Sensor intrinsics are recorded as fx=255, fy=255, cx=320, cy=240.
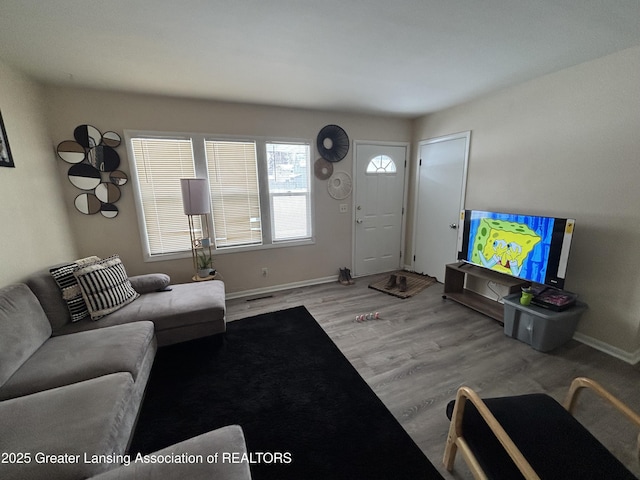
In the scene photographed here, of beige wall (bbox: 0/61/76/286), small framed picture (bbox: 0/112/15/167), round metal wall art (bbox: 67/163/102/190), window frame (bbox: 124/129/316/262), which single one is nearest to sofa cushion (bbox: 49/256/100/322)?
beige wall (bbox: 0/61/76/286)

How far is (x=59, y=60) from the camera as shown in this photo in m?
1.97

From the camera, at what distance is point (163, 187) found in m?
2.96

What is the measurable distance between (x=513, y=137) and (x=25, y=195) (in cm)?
460

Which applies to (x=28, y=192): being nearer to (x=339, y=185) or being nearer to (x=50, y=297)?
(x=50, y=297)

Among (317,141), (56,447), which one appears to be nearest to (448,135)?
(317,141)

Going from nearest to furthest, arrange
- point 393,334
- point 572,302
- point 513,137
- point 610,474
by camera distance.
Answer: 1. point 610,474
2. point 572,302
3. point 393,334
4. point 513,137

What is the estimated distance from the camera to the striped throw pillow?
6.57 feet

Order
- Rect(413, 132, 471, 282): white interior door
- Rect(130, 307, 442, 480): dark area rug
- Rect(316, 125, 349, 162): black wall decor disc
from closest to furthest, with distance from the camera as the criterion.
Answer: Rect(130, 307, 442, 480): dark area rug, Rect(413, 132, 471, 282): white interior door, Rect(316, 125, 349, 162): black wall decor disc

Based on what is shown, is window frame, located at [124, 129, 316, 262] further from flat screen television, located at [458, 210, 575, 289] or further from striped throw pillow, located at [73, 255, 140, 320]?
flat screen television, located at [458, 210, 575, 289]

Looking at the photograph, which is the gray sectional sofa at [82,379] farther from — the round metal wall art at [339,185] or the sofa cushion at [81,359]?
the round metal wall art at [339,185]

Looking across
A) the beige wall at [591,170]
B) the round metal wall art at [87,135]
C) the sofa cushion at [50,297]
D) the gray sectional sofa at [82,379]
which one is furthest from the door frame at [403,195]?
the sofa cushion at [50,297]

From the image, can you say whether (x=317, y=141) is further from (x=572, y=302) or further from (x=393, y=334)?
(x=572, y=302)

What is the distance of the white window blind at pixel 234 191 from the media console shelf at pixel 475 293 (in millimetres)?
2575

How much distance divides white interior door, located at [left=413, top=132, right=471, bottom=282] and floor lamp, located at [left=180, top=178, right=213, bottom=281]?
3.09 meters
